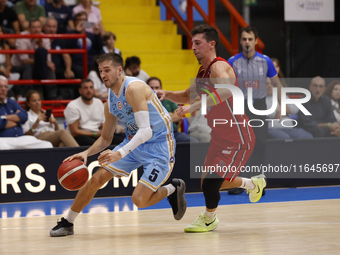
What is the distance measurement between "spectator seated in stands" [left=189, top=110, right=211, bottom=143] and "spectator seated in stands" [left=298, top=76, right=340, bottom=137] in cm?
143

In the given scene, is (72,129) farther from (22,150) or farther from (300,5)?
(300,5)

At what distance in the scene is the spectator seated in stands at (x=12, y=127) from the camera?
6844mm

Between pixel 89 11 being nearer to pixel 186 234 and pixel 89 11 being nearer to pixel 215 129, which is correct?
pixel 215 129

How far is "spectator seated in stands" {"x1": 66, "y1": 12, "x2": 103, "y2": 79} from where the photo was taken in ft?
28.8

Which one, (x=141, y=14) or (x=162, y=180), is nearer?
(x=162, y=180)

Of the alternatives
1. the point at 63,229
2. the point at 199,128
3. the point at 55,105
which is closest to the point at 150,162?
the point at 63,229

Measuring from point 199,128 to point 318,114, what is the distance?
1.76m

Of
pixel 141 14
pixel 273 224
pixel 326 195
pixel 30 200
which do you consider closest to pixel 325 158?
pixel 326 195

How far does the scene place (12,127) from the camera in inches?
279

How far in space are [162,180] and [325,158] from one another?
3.66 meters

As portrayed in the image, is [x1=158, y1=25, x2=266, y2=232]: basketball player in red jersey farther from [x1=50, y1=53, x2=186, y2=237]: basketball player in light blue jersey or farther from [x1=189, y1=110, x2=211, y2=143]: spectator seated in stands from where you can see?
[x1=189, y1=110, x2=211, y2=143]: spectator seated in stands

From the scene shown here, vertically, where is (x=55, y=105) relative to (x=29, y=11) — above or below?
below

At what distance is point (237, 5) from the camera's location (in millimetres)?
11984

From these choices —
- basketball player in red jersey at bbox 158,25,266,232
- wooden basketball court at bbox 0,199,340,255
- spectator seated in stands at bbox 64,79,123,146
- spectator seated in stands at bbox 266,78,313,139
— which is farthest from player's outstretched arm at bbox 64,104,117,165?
spectator seated in stands at bbox 266,78,313,139
